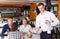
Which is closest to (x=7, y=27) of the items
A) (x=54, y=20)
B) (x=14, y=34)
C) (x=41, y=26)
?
(x=14, y=34)

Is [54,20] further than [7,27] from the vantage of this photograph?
No

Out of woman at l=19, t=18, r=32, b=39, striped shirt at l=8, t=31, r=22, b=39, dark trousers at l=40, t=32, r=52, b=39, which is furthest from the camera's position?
woman at l=19, t=18, r=32, b=39

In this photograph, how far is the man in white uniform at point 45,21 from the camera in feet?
10.7

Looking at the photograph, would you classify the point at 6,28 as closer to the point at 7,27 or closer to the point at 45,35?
the point at 7,27

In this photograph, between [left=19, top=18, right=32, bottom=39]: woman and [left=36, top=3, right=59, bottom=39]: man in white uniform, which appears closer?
[left=36, top=3, right=59, bottom=39]: man in white uniform

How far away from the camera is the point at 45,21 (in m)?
3.29

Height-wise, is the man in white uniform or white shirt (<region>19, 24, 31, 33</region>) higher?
the man in white uniform

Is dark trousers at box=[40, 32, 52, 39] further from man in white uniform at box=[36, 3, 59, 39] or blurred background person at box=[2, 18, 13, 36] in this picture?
blurred background person at box=[2, 18, 13, 36]

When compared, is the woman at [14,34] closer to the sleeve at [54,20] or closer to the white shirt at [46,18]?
the white shirt at [46,18]

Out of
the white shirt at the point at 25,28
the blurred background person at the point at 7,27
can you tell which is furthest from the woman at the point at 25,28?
the blurred background person at the point at 7,27

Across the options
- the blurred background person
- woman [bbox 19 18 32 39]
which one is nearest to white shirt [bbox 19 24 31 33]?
woman [bbox 19 18 32 39]

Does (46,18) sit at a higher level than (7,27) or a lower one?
higher

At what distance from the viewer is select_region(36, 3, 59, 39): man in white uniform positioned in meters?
3.26

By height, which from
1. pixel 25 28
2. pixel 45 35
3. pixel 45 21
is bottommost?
pixel 45 35
